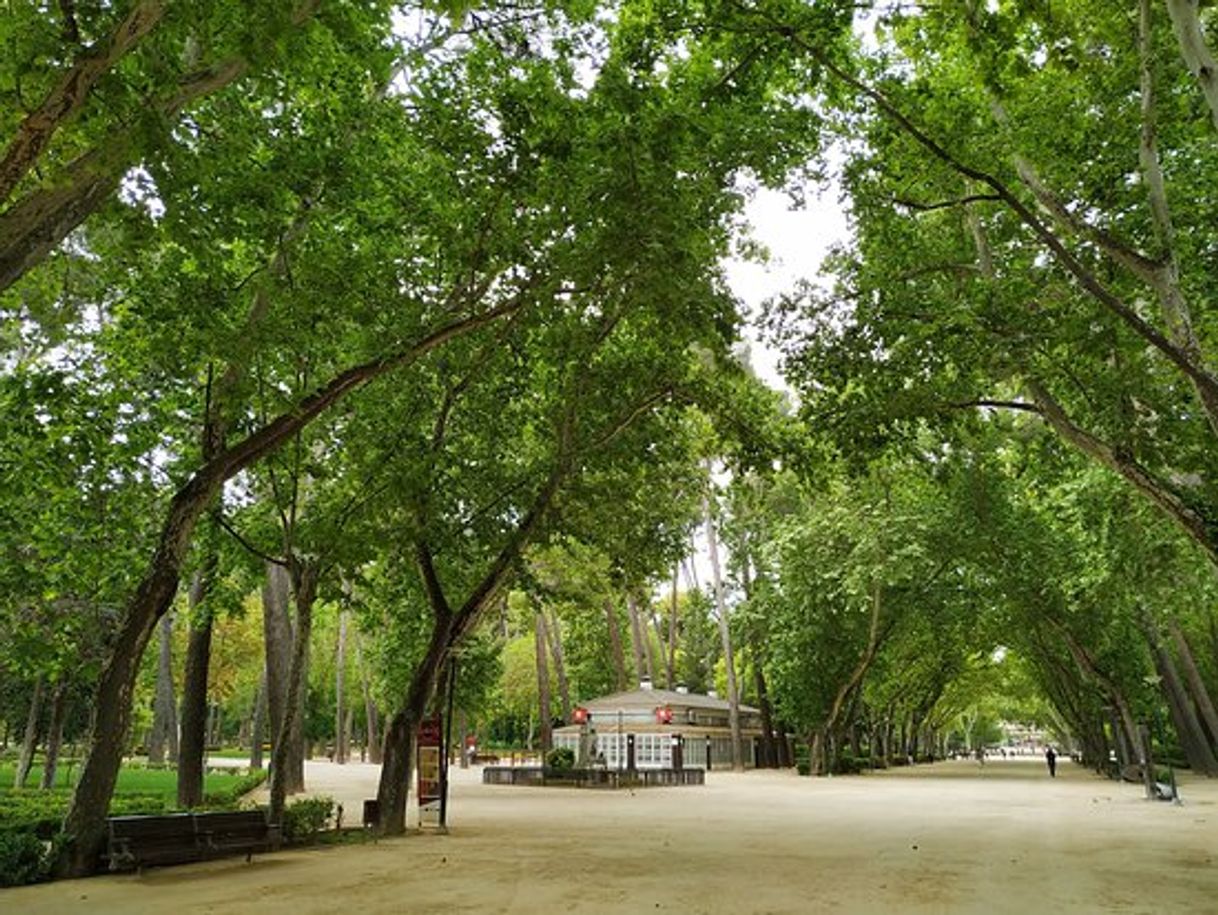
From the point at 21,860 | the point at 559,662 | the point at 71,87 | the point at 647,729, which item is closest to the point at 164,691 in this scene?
the point at 559,662

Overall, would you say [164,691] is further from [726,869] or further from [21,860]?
[726,869]

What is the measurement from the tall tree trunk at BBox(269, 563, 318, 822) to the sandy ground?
2.90 feet

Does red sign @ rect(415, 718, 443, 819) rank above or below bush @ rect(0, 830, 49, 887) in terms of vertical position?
above

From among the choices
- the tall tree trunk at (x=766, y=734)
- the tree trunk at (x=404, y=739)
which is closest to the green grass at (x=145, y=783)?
the tree trunk at (x=404, y=739)

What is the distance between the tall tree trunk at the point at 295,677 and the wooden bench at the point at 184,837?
45 cm

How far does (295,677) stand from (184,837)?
8.29ft

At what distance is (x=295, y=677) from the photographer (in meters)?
13.2

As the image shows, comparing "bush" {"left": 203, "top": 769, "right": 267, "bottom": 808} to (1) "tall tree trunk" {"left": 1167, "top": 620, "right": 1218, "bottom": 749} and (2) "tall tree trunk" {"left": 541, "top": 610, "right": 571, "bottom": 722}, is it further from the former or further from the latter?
(1) "tall tree trunk" {"left": 1167, "top": 620, "right": 1218, "bottom": 749}

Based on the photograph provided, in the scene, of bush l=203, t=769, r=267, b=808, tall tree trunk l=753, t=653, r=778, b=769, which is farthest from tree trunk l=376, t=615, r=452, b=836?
tall tree trunk l=753, t=653, r=778, b=769

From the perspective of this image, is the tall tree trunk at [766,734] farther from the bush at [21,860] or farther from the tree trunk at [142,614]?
the bush at [21,860]

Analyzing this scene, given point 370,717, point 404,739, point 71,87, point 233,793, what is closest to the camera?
point 71,87

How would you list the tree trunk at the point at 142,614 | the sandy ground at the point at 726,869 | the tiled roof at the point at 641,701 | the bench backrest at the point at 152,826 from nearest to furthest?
the sandy ground at the point at 726,869 → the tree trunk at the point at 142,614 → the bench backrest at the point at 152,826 → the tiled roof at the point at 641,701

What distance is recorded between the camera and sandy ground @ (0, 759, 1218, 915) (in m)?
8.51

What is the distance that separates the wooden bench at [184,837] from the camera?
1057 centimetres
